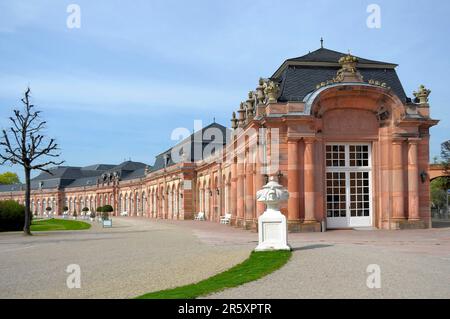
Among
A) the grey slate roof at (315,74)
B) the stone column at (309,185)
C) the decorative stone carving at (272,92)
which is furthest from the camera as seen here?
the grey slate roof at (315,74)

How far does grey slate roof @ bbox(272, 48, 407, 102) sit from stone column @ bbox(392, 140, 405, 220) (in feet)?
9.83

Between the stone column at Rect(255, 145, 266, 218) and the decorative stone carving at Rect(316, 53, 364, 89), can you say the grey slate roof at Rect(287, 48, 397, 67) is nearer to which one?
the decorative stone carving at Rect(316, 53, 364, 89)

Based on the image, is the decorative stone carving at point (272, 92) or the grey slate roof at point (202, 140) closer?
the decorative stone carving at point (272, 92)

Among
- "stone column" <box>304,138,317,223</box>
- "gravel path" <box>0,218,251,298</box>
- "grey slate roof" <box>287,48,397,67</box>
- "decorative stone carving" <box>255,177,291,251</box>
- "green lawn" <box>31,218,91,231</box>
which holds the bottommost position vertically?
"green lawn" <box>31,218,91,231</box>

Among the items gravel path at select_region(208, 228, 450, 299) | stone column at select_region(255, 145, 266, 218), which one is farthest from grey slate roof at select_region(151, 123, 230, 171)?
gravel path at select_region(208, 228, 450, 299)

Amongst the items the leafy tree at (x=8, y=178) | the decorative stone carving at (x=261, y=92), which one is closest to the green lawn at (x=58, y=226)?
the decorative stone carving at (x=261, y=92)

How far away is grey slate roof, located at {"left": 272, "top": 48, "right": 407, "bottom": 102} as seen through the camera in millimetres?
24906

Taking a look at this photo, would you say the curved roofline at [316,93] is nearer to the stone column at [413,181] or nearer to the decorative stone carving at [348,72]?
the decorative stone carving at [348,72]

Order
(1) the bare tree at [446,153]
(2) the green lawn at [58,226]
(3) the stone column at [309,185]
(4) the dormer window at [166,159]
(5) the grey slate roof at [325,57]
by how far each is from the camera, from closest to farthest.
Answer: (3) the stone column at [309,185] < (5) the grey slate roof at [325,57] < (2) the green lawn at [58,226] < (1) the bare tree at [446,153] < (4) the dormer window at [166,159]

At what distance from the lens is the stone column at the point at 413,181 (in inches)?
944

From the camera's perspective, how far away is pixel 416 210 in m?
24.0

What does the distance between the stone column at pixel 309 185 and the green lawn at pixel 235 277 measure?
32.9 feet
